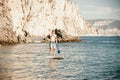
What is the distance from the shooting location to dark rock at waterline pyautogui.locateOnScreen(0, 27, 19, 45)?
74.2 meters

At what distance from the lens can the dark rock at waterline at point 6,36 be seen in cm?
7419

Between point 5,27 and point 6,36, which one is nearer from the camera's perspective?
point 6,36

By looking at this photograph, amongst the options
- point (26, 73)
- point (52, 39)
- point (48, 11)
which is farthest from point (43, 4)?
point (26, 73)

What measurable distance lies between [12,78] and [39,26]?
15343 centimetres

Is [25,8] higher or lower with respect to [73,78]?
higher

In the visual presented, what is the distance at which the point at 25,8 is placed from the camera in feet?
510

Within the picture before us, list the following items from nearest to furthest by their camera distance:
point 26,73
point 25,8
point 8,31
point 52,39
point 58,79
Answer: point 58,79 < point 26,73 < point 52,39 < point 8,31 < point 25,8

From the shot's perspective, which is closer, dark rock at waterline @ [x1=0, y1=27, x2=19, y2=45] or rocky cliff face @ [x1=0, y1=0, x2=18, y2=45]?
dark rock at waterline @ [x1=0, y1=27, x2=19, y2=45]

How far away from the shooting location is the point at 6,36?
75.4 metres

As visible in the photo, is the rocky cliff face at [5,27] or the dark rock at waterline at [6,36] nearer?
the dark rock at waterline at [6,36]

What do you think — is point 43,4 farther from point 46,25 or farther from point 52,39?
point 52,39

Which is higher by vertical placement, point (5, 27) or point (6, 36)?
point (5, 27)

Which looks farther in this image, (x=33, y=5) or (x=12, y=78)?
(x=33, y=5)

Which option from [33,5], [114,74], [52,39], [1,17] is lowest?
[114,74]
